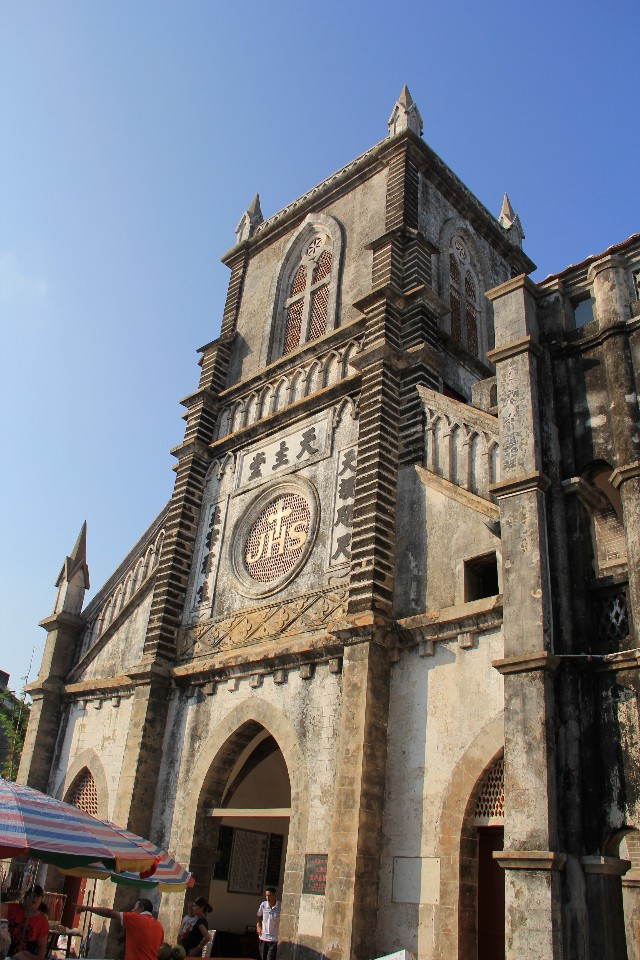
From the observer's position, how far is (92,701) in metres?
18.2

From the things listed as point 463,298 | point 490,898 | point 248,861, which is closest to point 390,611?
point 490,898

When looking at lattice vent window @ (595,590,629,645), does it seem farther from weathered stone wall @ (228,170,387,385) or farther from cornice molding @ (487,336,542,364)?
weathered stone wall @ (228,170,387,385)

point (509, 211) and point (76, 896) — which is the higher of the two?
point (509, 211)

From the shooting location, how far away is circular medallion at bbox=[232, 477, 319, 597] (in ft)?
50.2

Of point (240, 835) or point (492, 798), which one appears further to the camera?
point (240, 835)

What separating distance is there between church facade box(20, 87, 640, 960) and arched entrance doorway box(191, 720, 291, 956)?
0.08 m

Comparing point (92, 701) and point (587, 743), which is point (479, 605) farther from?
point (92, 701)

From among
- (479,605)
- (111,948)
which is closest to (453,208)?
→ (479,605)

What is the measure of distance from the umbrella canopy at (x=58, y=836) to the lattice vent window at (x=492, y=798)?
4.39 meters

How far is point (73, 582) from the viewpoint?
21.0 m

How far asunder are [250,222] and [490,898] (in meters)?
18.8

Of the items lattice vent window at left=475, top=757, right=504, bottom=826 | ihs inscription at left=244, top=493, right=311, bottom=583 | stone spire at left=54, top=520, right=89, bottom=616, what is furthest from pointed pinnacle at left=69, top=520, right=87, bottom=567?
lattice vent window at left=475, top=757, right=504, bottom=826

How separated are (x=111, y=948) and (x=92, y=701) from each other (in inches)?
213

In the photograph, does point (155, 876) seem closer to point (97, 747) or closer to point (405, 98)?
point (97, 747)
